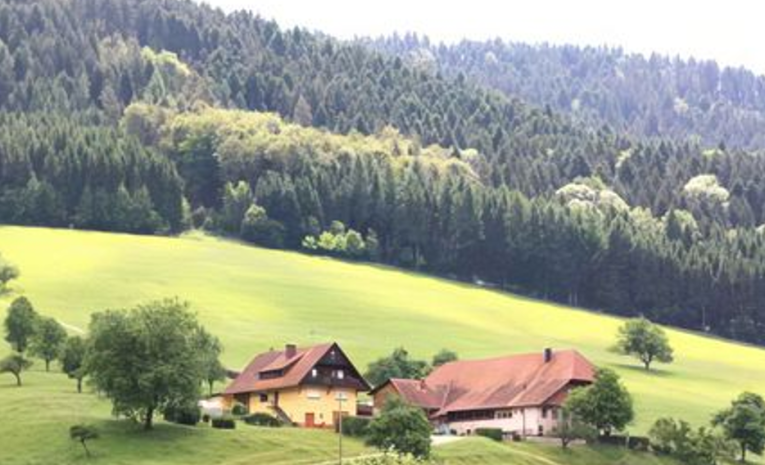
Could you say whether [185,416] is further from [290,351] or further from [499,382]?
[499,382]

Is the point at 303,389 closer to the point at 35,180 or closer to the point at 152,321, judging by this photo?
the point at 152,321

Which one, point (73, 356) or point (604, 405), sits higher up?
point (73, 356)

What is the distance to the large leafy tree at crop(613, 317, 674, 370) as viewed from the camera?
14700 cm

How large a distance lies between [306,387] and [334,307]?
46215 millimetres

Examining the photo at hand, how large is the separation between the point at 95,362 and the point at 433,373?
39282 millimetres

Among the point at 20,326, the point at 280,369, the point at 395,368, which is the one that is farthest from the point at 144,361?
the point at 395,368

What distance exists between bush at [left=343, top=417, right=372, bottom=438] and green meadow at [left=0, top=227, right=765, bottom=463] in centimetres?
2528

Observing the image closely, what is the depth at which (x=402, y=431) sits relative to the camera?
90.1 metres

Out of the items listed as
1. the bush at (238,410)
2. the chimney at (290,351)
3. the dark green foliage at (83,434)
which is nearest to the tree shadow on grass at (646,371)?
the chimney at (290,351)

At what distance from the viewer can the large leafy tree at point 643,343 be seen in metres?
147

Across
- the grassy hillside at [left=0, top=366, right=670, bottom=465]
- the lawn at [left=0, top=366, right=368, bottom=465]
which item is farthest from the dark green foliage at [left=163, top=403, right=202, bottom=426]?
the grassy hillside at [left=0, top=366, right=670, bottom=465]

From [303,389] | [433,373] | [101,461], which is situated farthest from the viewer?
[433,373]

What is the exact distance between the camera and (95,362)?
92.8 meters

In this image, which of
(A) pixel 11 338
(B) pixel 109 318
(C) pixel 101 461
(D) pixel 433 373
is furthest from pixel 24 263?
(C) pixel 101 461
